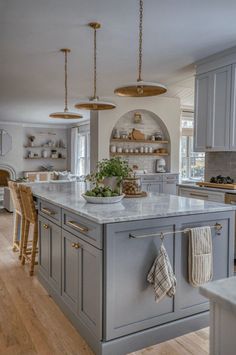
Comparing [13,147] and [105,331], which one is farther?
[13,147]

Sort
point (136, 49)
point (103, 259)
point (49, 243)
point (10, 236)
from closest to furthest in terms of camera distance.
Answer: point (103, 259) → point (49, 243) → point (136, 49) → point (10, 236)

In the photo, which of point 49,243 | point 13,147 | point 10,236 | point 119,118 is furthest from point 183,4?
point 13,147

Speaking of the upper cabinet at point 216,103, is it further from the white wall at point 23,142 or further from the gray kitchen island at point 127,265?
the white wall at point 23,142

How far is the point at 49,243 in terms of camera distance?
292cm

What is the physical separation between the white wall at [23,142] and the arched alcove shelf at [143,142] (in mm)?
5148

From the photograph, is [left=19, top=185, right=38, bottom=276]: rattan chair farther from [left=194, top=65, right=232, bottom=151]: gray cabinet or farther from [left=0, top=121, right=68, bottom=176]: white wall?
[left=0, top=121, right=68, bottom=176]: white wall

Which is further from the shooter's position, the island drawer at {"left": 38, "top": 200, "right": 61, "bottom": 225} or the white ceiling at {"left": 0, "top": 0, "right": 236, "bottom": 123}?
the white ceiling at {"left": 0, "top": 0, "right": 236, "bottom": 123}

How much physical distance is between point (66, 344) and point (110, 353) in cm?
37

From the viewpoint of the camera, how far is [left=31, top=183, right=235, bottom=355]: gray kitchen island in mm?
1997

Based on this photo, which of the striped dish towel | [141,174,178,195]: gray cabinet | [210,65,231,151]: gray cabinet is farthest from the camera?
[141,174,178,195]: gray cabinet

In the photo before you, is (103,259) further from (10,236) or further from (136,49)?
(10,236)

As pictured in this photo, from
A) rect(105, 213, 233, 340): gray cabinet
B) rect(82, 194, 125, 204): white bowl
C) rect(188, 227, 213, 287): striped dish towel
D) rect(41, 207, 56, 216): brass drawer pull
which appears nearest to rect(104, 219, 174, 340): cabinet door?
rect(105, 213, 233, 340): gray cabinet

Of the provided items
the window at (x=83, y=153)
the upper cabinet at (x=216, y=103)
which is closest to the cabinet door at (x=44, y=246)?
the upper cabinet at (x=216, y=103)

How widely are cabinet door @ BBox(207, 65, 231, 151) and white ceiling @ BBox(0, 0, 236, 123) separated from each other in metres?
0.34
